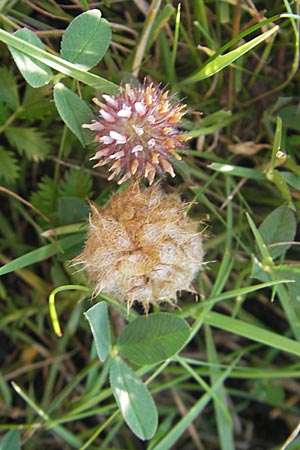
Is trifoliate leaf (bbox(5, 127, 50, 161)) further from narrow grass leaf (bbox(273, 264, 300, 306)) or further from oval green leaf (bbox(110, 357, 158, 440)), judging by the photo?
narrow grass leaf (bbox(273, 264, 300, 306))

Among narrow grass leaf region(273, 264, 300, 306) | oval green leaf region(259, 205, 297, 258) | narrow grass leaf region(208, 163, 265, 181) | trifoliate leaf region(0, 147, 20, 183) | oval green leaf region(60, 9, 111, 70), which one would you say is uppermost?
oval green leaf region(60, 9, 111, 70)

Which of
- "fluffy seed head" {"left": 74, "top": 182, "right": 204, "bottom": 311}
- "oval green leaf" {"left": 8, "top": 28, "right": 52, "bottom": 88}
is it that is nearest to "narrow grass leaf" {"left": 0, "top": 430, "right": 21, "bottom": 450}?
"fluffy seed head" {"left": 74, "top": 182, "right": 204, "bottom": 311}

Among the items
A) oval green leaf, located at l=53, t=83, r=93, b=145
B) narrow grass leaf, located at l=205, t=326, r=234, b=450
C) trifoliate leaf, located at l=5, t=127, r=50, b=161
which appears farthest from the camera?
A: narrow grass leaf, located at l=205, t=326, r=234, b=450

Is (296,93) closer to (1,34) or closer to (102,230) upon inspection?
(102,230)

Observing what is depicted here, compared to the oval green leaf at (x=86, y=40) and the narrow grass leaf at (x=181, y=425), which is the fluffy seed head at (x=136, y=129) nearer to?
the oval green leaf at (x=86, y=40)

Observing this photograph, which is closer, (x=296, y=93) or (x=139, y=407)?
(x=139, y=407)

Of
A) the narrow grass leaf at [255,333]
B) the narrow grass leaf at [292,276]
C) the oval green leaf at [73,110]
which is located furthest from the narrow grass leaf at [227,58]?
the narrow grass leaf at [255,333]

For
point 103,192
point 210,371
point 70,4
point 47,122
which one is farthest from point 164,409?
point 70,4
